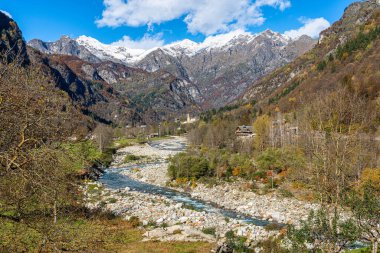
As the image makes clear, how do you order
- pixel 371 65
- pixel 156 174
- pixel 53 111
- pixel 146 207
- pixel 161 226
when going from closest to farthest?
pixel 53 111 < pixel 161 226 < pixel 146 207 < pixel 156 174 < pixel 371 65

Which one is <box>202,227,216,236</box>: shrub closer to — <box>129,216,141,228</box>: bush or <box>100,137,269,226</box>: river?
<box>100,137,269,226</box>: river

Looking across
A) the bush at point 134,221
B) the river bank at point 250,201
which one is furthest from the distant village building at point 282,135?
the bush at point 134,221

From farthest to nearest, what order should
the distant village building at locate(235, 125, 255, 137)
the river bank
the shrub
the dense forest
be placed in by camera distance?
the distant village building at locate(235, 125, 255, 137) → the river bank → the shrub → the dense forest

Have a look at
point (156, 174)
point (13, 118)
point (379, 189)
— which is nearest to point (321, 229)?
point (13, 118)

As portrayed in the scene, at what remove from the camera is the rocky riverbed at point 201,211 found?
26.5 m

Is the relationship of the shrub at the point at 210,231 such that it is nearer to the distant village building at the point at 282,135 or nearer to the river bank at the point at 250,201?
the river bank at the point at 250,201

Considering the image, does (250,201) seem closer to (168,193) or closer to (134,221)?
(168,193)

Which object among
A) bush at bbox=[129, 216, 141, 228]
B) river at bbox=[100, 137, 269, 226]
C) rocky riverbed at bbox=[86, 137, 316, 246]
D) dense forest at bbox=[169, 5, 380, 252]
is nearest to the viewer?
dense forest at bbox=[169, 5, 380, 252]

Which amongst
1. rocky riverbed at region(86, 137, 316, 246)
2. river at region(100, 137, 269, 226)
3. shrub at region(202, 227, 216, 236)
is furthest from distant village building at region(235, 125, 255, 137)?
shrub at region(202, 227, 216, 236)

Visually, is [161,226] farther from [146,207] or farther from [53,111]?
[53,111]

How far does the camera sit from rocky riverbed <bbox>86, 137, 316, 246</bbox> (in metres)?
26.5

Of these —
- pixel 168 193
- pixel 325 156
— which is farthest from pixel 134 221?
pixel 325 156

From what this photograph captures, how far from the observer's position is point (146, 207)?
36656mm

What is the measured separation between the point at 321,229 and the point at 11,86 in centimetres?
1319
